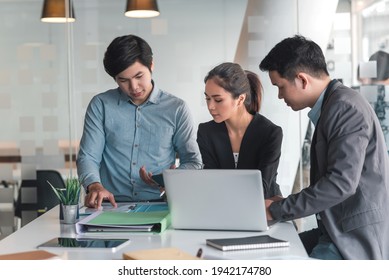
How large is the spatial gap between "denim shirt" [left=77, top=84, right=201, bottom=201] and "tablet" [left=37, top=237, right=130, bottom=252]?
95 cm

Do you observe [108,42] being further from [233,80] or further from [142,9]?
[233,80]

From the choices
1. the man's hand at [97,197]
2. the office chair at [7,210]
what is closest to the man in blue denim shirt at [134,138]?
the man's hand at [97,197]

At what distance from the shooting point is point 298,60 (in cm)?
271

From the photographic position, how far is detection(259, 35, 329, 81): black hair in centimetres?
271

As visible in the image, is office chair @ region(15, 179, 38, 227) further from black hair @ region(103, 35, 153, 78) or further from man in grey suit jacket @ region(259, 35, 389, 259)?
man in grey suit jacket @ region(259, 35, 389, 259)

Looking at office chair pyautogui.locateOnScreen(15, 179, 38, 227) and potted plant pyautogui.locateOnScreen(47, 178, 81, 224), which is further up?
potted plant pyautogui.locateOnScreen(47, 178, 81, 224)

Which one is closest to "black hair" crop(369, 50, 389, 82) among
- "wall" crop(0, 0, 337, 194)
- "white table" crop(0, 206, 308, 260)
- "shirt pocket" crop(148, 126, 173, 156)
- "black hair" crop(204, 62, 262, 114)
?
"wall" crop(0, 0, 337, 194)

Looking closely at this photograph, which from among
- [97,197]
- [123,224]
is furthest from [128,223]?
[97,197]

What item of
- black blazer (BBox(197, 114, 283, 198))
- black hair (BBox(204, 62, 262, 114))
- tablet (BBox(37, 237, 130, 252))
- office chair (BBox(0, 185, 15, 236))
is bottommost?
office chair (BBox(0, 185, 15, 236))

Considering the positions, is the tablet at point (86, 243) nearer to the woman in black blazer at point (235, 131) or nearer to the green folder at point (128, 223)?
the green folder at point (128, 223)

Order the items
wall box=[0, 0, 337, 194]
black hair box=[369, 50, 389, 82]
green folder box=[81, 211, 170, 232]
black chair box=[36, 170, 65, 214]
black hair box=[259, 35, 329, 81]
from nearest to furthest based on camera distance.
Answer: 1. green folder box=[81, 211, 170, 232]
2. black hair box=[259, 35, 329, 81]
3. black hair box=[369, 50, 389, 82]
4. wall box=[0, 0, 337, 194]
5. black chair box=[36, 170, 65, 214]

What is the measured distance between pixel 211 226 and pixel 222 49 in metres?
2.67
